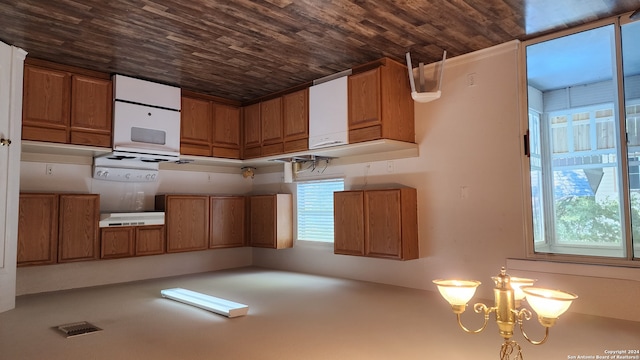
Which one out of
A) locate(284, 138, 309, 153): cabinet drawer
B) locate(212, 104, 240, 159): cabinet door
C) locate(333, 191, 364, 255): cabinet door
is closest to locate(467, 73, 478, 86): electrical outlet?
locate(333, 191, 364, 255): cabinet door

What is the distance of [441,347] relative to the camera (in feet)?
8.92

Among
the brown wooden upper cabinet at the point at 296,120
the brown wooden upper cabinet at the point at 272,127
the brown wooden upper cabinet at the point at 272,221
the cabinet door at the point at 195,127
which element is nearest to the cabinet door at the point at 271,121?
the brown wooden upper cabinet at the point at 272,127

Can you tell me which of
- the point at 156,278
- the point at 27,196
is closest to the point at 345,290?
the point at 156,278

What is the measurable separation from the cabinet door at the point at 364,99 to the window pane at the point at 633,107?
212 cm

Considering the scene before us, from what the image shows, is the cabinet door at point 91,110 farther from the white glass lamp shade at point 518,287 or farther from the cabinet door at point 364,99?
the white glass lamp shade at point 518,287

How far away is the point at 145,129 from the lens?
493 centimetres

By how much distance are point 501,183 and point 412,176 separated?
0.99 m

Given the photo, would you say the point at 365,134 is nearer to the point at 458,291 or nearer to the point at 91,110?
the point at 458,291

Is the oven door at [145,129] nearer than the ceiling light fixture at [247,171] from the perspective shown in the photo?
Yes

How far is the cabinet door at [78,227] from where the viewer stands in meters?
4.53

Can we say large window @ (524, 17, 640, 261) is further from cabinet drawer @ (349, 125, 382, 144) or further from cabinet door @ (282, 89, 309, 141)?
cabinet door @ (282, 89, 309, 141)

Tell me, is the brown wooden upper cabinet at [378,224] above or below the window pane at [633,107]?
below

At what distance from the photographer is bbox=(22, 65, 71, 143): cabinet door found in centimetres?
420

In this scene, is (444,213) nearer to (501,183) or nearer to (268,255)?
(501,183)
